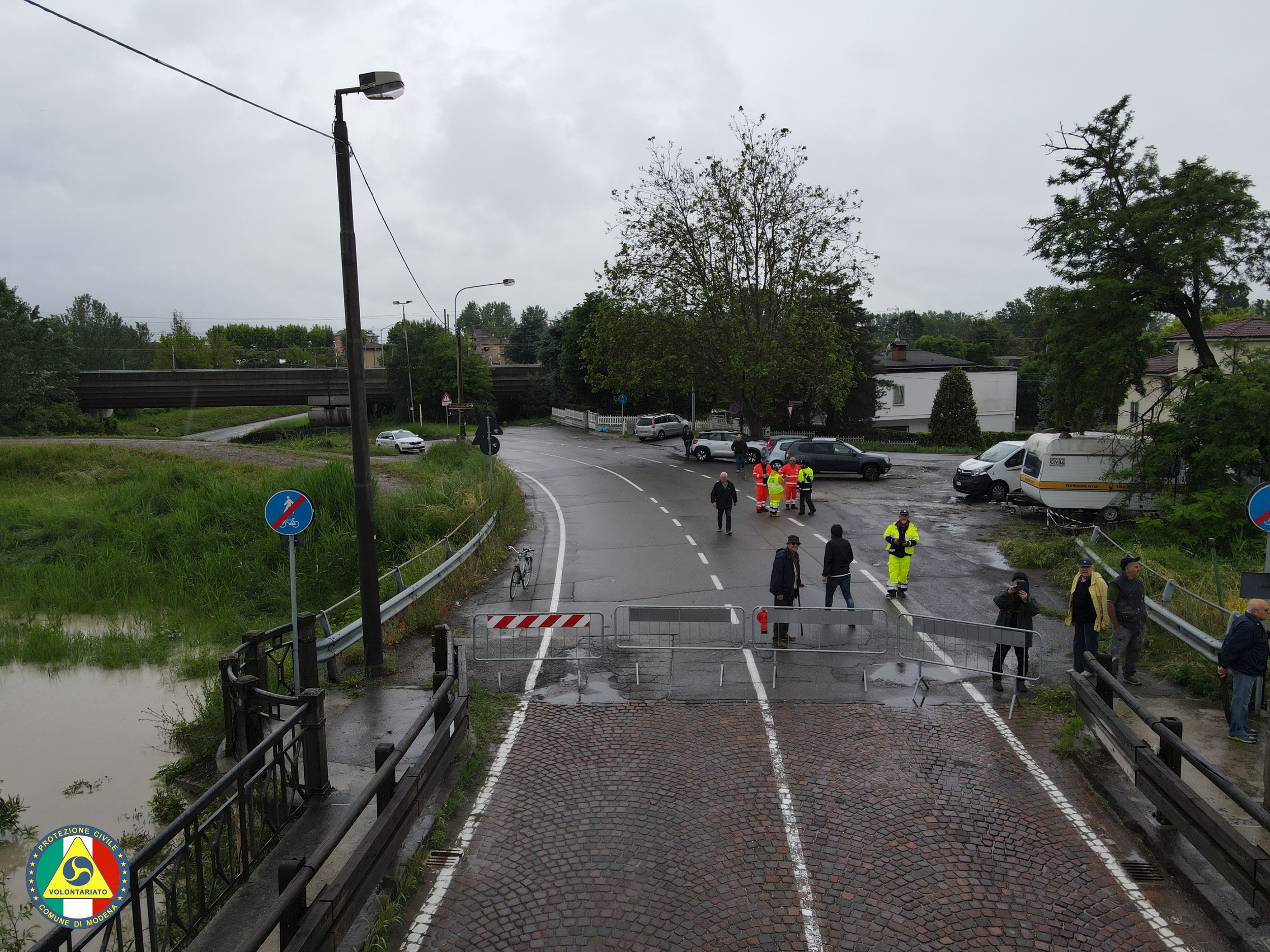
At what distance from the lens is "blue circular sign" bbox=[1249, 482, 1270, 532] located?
29.7 feet

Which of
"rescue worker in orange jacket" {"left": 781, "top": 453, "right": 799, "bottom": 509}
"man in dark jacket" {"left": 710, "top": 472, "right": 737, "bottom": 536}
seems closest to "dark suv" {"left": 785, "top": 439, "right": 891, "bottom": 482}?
"rescue worker in orange jacket" {"left": 781, "top": 453, "right": 799, "bottom": 509}

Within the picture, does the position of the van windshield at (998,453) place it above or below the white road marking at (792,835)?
above

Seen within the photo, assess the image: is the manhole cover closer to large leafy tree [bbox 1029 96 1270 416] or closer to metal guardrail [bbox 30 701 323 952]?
metal guardrail [bbox 30 701 323 952]

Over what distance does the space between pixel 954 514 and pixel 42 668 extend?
70.9 ft

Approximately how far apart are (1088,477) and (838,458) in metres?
11.5

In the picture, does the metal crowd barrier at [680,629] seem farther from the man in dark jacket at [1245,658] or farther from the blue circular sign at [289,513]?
the man in dark jacket at [1245,658]

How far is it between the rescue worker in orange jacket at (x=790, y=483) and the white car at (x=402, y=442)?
25.6 m

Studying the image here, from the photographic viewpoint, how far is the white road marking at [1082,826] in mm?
5848

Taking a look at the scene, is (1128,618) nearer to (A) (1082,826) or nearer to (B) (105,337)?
(A) (1082,826)

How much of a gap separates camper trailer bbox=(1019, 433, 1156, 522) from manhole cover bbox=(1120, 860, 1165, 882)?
55.6 feet

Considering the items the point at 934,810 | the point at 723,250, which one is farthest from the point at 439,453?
the point at 934,810

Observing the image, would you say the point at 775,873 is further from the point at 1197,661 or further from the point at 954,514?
the point at 954,514

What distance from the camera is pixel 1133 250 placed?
21.5 m

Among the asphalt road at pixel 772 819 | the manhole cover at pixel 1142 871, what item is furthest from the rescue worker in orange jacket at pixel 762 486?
the manhole cover at pixel 1142 871
